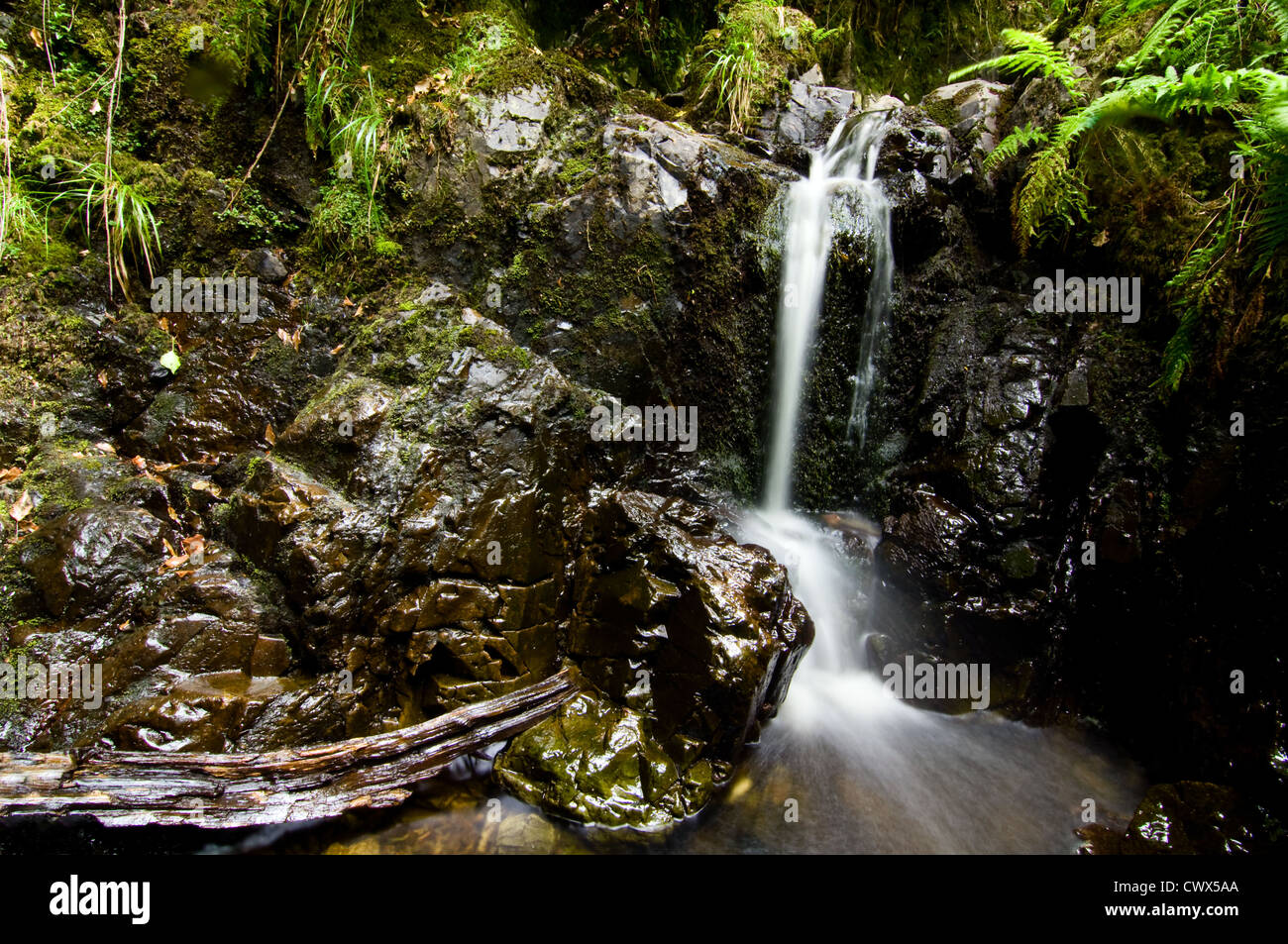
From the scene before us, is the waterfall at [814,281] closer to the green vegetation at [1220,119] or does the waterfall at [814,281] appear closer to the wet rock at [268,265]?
Answer: the green vegetation at [1220,119]

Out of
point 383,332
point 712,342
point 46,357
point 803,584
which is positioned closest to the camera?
point 46,357

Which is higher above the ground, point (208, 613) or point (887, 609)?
point (208, 613)

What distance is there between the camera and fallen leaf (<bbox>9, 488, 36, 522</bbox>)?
3.37 meters

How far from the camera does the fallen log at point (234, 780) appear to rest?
233 centimetres

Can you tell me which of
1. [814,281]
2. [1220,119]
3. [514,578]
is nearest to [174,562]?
[514,578]

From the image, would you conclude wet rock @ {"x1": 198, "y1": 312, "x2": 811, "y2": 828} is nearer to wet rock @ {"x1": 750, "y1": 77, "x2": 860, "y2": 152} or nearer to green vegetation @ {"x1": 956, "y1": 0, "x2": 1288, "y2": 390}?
green vegetation @ {"x1": 956, "y1": 0, "x2": 1288, "y2": 390}

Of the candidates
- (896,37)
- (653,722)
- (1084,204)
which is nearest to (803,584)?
(653,722)

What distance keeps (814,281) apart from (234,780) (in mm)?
5639

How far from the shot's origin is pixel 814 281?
17.0ft

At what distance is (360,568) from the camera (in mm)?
3441
